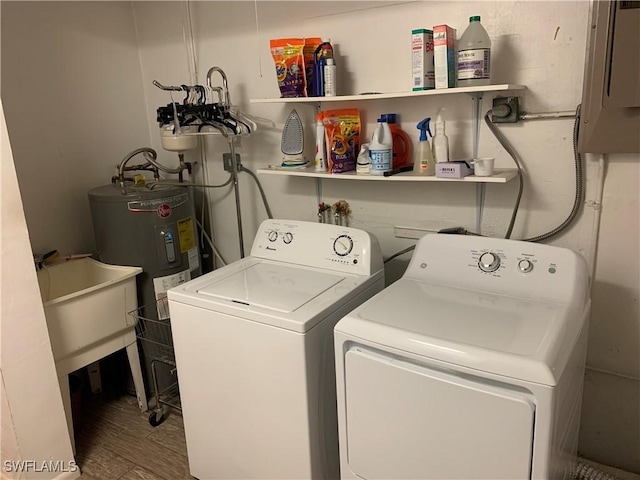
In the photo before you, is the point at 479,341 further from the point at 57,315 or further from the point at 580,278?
A: the point at 57,315

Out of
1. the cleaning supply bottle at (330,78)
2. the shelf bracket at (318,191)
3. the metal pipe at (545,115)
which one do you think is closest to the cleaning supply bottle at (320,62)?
the cleaning supply bottle at (330,78)

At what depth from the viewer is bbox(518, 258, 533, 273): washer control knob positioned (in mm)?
1517

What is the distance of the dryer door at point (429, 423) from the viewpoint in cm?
118

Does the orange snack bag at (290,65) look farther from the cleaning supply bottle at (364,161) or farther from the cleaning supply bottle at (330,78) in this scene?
the cleaning supply bottle at (364,161)

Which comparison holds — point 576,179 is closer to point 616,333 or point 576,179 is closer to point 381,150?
point 616,333

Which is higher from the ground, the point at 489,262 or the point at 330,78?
the point at 330,78

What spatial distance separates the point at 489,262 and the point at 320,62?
3.24ft

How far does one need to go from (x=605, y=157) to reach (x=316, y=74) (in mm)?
1063

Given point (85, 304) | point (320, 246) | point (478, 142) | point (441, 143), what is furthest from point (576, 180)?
point (85, 304)

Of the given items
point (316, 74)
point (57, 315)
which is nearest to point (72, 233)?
point (57, 315)

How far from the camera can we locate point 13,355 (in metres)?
1.74

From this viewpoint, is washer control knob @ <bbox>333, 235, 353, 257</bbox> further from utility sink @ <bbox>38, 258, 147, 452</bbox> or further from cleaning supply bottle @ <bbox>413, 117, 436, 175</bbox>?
utility sink @ <bbox>38, 258, 147, 452</bbox>

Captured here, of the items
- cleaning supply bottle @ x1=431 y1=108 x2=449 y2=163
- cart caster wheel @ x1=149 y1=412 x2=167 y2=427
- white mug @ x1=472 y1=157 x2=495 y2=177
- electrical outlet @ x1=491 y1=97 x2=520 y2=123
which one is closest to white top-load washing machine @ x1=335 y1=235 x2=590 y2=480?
white mug @ x1=472 y1=157 x2=495 y2=177

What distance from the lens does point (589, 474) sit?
1693mm
